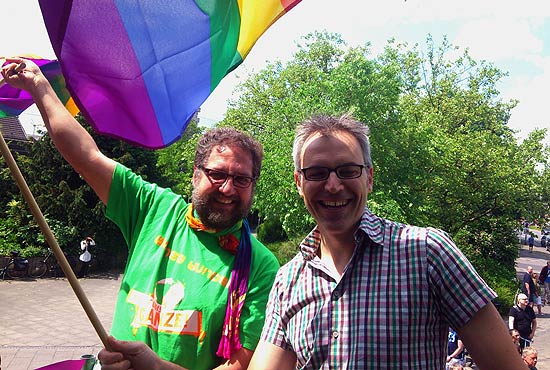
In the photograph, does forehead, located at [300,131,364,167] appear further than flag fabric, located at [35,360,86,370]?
No

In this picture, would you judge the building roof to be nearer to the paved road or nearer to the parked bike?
the parked bike

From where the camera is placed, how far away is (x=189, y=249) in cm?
212

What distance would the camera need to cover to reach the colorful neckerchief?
1935 mm

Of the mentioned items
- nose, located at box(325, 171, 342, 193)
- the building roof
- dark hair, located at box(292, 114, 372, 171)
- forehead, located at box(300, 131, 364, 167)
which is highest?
the building roof

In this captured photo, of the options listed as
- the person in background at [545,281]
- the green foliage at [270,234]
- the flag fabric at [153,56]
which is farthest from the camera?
the green foliage at [270,234]

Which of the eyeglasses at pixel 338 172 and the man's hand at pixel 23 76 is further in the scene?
the man's hand at pixel 23 76

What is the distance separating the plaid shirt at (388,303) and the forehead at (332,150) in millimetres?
231

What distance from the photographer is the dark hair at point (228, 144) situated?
2.19 meters

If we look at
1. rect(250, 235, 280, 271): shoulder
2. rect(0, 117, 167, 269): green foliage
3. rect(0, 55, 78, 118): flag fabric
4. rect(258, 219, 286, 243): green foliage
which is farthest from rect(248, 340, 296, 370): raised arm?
rect(258, 219, 286, 243): green foliage

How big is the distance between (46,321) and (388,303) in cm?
1097

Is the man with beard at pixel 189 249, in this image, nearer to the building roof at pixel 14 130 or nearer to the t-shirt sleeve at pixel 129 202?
the t-shirt sleeve at pixel 129 202

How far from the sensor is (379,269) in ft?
5.09

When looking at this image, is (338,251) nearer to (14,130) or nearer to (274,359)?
(274,359)

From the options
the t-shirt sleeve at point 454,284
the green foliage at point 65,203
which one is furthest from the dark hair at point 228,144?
the green foliage at point 65,203
